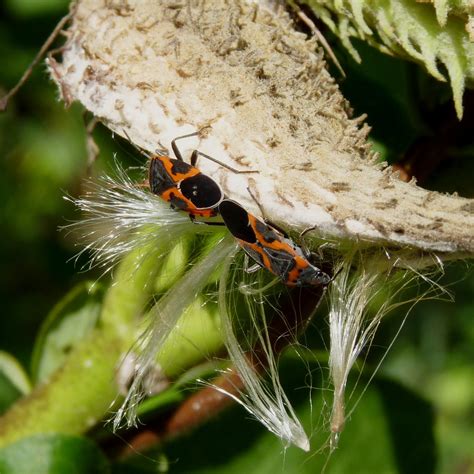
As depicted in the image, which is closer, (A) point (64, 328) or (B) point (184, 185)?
(B) point (184, 185)

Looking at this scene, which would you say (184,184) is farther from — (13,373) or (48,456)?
(13,373)

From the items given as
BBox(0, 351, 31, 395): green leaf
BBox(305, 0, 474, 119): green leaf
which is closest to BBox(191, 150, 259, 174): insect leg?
BBox(305, 0, 474, 119): green leaf

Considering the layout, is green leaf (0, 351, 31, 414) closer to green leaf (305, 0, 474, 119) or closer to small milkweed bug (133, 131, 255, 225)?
small milkweed bug (133, 131, 255, 225)

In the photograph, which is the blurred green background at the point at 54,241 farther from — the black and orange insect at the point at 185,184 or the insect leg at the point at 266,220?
the insect leg at the point at 266,220

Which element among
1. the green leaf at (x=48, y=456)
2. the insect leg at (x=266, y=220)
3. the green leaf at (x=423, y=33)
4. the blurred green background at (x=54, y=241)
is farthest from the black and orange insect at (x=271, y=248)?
the blurred green background at (x=54, y=241)

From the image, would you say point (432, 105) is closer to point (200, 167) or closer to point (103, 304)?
point (200, 167)

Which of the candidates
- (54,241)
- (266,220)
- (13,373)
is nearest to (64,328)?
(13,373)
